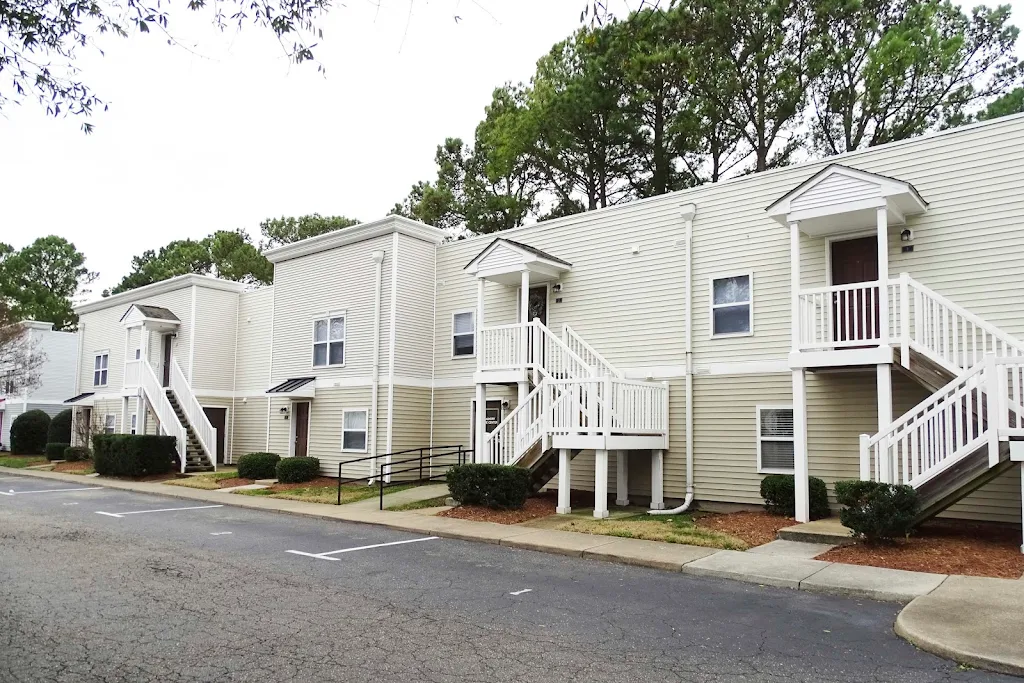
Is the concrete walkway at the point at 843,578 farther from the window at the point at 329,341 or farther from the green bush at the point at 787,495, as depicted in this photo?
the window at the point at 329,341

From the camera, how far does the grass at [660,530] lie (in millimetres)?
11320

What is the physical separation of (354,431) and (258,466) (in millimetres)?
3391

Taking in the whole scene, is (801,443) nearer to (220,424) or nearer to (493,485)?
(493,485)

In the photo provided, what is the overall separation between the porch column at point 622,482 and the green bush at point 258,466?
420 inches

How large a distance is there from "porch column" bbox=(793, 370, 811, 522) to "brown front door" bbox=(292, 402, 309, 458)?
591 inches

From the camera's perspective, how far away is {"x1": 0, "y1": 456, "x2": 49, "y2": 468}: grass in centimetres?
3048

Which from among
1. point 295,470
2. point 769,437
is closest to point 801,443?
point 769,437

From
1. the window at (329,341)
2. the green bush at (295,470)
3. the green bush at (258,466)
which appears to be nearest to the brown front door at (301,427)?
the green bush at (258,466)

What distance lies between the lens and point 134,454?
23.6m

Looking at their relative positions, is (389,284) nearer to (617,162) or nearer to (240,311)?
(240,311)

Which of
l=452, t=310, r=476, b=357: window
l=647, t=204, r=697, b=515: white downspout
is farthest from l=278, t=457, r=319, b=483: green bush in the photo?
l=647, t=204, r=697, b=515: white downspout

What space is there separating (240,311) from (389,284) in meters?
10.1

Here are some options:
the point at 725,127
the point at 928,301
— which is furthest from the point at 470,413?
the point at 725,127

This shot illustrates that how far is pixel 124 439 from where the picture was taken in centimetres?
2403
